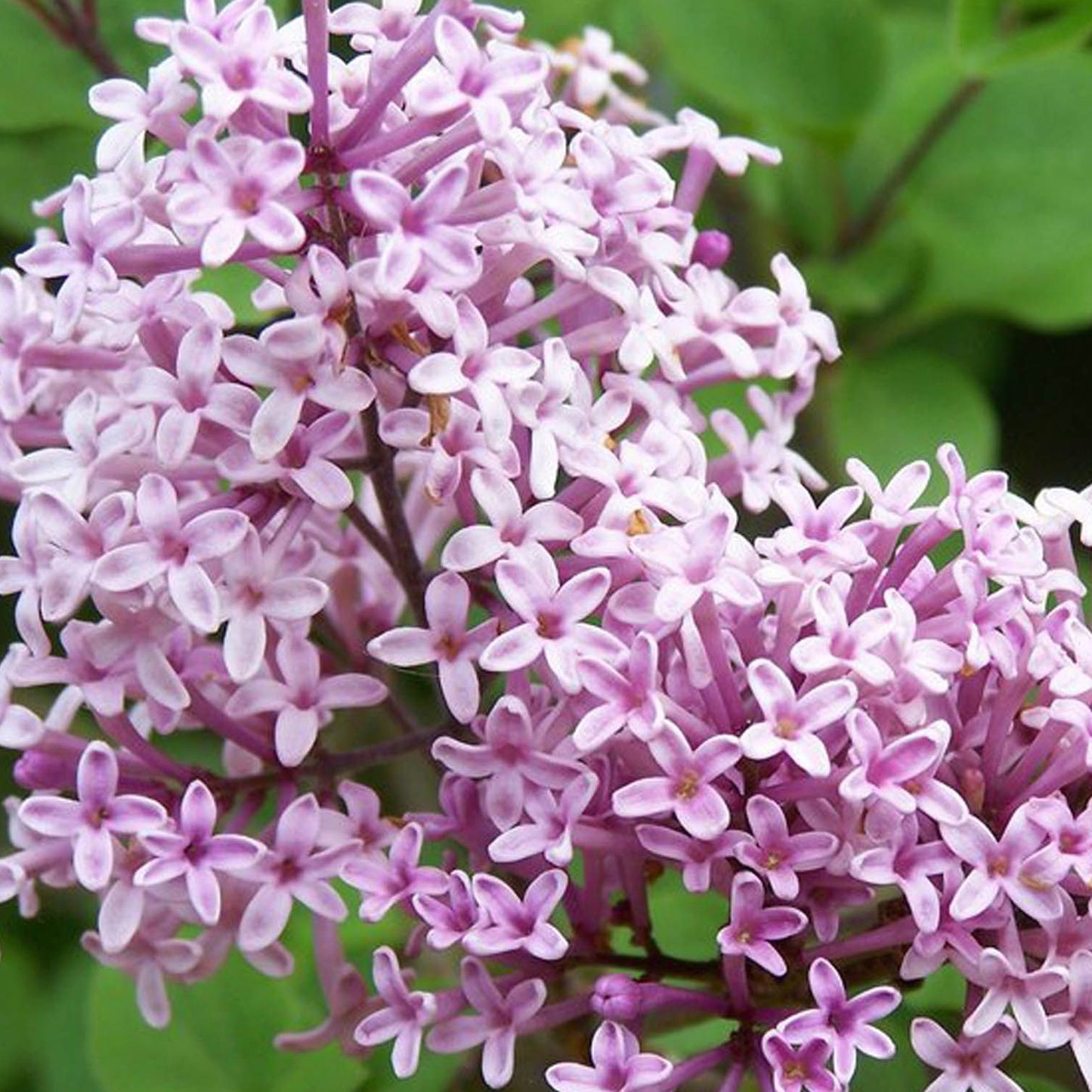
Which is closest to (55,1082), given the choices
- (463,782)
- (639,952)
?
(639,952)

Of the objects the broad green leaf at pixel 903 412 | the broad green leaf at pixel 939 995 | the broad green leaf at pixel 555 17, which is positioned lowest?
the broad green leaf at pixel 939 995

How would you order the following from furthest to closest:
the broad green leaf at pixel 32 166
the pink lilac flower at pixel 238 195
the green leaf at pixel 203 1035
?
1. the broad green leaf at pixel 32 166
2. the green leaf at pixel 203 1035
3. the pink lilac flower at pixel 238 195

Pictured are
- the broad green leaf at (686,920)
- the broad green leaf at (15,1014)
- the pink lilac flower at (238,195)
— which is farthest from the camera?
the broad green leaf at (15,1014)

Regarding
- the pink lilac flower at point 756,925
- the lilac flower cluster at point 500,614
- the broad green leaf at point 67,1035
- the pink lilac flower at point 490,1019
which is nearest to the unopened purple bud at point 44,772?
the lilac flower cluster at point 500,614

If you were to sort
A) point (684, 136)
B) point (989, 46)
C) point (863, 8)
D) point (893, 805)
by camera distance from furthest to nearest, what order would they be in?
point (863, 8) → point (989, 46) → point (684, 136) → point (893, 805)

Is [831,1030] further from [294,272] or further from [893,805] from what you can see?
[294,272]

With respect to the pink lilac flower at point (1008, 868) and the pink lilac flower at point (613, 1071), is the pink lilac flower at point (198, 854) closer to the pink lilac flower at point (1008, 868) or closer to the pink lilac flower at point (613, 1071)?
the pink lilac flower at point (613, 1071)

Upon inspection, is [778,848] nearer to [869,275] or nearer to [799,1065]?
[799,1065]
